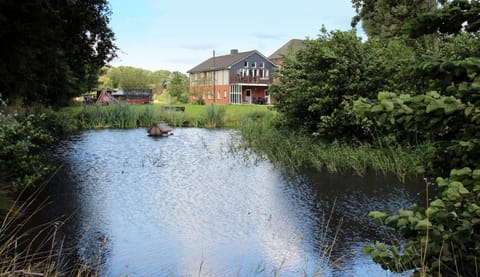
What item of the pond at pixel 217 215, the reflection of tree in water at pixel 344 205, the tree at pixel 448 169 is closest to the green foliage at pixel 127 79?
the pond at pixel 217 215

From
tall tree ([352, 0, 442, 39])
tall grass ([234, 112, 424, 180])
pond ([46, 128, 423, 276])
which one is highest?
tall tree ([352, 0, 442, 39])

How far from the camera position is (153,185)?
430 inches

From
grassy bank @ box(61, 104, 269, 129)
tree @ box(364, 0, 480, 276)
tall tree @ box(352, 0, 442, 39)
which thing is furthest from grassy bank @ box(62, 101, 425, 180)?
grassy bank @ box(61, 104, 269, 129)

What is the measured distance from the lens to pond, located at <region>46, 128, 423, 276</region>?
19.3 feet

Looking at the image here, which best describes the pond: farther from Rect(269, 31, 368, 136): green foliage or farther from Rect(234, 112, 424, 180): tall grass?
Rect(269, 31, 368, 136): green foliage

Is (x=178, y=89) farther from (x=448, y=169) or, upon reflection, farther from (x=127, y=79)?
(x=448, y=169)

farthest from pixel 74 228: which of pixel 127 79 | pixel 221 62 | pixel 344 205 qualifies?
pixel 127 79

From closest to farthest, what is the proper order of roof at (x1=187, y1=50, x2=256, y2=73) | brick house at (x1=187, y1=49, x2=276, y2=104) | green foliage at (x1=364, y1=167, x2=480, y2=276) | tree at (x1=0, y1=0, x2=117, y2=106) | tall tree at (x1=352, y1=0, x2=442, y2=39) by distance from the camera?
green foliage at (x1=364, y1=167, x2=480, y2=276) < tree at (x1=0, y1=0, x2=117, y2=106) < tall tree at (x1=352, y1=0, x2=442, y2=39) < brick house at (x1=187, y1=49, x2=276, y2=104) < roof at (x1=187, y1=50, x2=256, y2=73)

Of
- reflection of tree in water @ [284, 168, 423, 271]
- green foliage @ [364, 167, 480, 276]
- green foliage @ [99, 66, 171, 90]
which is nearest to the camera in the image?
green foliage @ [364, 167, 480, 276]

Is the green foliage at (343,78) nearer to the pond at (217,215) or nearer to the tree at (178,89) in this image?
the pond at (217,215)

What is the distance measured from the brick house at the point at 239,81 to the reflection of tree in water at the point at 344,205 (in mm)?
44590

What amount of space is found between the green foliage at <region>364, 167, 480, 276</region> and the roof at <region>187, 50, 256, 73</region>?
2171 inches

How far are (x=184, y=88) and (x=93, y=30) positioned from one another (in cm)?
4973

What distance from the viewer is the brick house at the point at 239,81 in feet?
187
